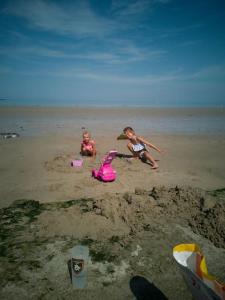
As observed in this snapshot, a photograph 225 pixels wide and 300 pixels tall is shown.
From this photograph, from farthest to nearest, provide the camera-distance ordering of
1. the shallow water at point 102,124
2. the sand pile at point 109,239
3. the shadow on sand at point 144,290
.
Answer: the shallow water at point 102,124 → the sand pile at point 109,239 → the shadow on sand at point 144,290

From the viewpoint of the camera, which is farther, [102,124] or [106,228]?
[102,124]

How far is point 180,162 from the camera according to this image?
820 centimetres

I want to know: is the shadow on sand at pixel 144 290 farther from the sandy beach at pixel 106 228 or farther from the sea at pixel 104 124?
the sea at pixel 104 124

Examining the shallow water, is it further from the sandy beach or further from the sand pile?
the sand pile

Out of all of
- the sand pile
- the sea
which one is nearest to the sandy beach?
the sand pile

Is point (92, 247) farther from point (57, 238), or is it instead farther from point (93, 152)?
point (93, 152)

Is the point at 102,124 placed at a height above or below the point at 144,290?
above

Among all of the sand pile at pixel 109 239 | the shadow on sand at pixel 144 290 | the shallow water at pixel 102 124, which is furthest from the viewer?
the shallow water at pixel 102 124

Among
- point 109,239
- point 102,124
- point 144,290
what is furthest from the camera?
point 102,124

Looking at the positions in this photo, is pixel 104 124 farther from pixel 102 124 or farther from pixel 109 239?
pixel 109 239

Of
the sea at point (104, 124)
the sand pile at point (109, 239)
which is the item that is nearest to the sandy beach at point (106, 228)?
the sand pile at point (109, 239)

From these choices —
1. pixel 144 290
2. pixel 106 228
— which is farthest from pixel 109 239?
pixel 144 290

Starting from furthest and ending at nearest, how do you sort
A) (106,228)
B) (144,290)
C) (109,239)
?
1. (106,228)
2. (109,239)
3. (144,290)

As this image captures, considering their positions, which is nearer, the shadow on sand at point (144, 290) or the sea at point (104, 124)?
the shadow on sand at point (144, 290)
